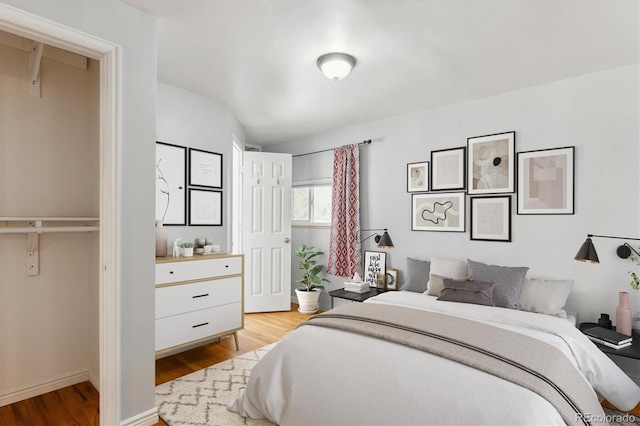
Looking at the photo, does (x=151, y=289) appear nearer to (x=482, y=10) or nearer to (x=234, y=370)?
(x=234, y=370)

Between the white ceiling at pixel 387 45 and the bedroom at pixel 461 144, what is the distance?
0.17m

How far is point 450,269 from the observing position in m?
3.27

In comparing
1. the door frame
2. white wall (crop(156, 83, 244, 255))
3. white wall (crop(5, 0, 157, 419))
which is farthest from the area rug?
white wall (crop(156, 83, 244, 255))

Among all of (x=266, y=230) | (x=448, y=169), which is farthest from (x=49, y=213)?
(x=448, y=169)

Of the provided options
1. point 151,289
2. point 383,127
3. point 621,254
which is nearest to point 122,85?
point 151,289

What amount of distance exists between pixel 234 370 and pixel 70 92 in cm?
254

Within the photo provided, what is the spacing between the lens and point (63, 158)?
100 inches

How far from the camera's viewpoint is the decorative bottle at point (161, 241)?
2.89m

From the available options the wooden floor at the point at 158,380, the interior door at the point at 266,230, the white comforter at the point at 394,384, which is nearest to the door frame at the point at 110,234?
the wooden floor at the point at 158,380

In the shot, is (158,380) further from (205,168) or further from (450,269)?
(450,269)

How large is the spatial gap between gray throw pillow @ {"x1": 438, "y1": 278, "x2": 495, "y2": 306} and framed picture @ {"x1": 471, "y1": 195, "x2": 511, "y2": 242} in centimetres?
64

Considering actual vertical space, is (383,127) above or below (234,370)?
above

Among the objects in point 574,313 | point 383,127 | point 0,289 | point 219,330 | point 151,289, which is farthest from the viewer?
point 383,127

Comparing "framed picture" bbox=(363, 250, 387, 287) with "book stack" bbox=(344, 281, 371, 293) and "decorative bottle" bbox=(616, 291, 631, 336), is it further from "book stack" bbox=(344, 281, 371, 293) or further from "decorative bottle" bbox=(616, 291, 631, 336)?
"decorative bottle" bbox=(616, 291, 631, 336)
